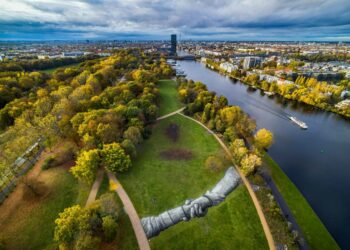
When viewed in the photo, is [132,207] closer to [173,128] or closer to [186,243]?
[186,243]

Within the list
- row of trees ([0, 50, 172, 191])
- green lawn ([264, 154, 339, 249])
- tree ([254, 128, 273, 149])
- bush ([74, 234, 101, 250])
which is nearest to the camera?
bush ([74, 234, 101, 250])

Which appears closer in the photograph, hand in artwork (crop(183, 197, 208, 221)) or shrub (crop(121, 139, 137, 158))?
hand in artwork (crop(183, 197, 208, 221))

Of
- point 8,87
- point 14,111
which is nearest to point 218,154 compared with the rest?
point 14,111

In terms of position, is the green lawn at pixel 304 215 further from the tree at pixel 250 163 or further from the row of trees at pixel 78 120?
the row of trees at pixel 78 120

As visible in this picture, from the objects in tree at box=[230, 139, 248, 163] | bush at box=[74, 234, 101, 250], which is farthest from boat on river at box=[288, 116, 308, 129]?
bush at box=[74, 234, 101, 250]

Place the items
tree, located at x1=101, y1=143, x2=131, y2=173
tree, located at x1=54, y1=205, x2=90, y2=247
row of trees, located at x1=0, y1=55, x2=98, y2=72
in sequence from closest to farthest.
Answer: tree, located at x1=54, y1=205, x2=90, y2=247 < tree, located at x1=101, y1=143, x2=131, y2=173 < row of trees, located at x1=0, y1=55, x2=98, y2=72

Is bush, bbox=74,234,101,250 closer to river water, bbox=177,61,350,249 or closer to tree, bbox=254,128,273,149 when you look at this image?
river water, bbox=177,61,350,249

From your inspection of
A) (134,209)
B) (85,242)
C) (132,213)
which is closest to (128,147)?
(134,209)
